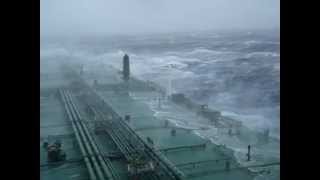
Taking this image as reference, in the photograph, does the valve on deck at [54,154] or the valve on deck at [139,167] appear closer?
the valve on deck at [139,167]

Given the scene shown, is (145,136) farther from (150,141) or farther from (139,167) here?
(139,167)

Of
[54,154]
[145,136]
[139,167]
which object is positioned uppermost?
[145,136]

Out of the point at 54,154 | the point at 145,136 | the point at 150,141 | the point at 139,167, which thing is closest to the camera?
the point at 139,167

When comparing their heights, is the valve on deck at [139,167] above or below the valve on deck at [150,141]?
below

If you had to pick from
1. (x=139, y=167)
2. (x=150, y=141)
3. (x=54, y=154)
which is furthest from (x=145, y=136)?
(x=54, y=154)

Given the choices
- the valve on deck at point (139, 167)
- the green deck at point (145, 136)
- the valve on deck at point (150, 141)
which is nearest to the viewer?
the valve on deck at point (139, 167)

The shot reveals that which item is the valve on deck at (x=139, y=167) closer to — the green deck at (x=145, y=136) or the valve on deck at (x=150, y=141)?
the green deck at (x=145, y=136)

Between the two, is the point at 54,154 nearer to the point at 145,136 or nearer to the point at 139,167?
the point at 139,167

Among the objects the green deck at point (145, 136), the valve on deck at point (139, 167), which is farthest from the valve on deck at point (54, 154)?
the valve on deck at point (139, 167)

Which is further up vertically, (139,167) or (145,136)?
(145,136)

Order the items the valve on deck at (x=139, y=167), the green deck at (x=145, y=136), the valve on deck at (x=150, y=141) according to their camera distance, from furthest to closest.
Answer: the valve on deck at (x=150, y=141) → the green deck at (x=145, y=136) → the valve on deck at (x=139, y=167)

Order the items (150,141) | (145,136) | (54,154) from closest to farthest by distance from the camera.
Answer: (54,154) < (150,141) < (145,136)

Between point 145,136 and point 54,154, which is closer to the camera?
point 54,154
